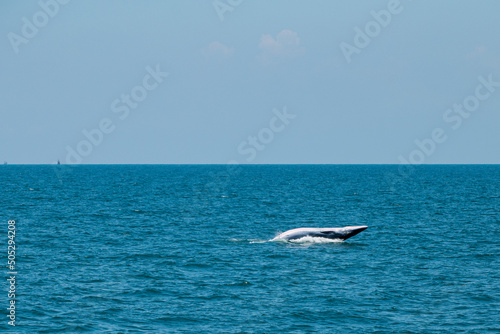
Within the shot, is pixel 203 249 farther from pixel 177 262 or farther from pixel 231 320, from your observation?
pixel 231 320

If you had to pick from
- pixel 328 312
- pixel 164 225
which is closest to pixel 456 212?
pixel 164 225

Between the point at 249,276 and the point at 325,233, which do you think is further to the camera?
the point at 325,233

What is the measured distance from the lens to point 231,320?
28.9 metres

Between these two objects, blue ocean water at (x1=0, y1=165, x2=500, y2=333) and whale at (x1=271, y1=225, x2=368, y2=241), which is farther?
whale at (x1=271, y1=225, x2=368, y2=241)

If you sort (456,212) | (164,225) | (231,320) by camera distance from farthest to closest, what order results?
1. (456,212)
2. (164,225)
3. (231,320)

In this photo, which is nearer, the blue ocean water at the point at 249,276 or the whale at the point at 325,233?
the blue ocean water at the point at 249,276

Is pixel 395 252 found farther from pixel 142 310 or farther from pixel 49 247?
pixel 49 247

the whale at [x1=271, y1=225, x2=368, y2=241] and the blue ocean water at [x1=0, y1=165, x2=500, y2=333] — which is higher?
the whale at [x1=271, y1=225, x2=368, y2=241]

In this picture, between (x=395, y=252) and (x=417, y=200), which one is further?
(x=417, y=200)

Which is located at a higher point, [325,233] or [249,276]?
[325,233]

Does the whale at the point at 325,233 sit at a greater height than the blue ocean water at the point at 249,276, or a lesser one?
greater

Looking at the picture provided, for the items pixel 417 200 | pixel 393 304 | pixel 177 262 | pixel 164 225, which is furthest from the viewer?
pixel 417 200

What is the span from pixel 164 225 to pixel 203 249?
713 inches

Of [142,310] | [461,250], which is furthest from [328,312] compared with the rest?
[461,250]
